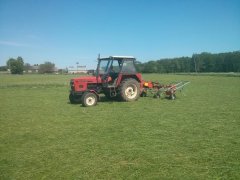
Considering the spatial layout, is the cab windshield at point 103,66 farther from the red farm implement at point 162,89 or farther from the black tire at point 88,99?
the red farm implement at point 162,89

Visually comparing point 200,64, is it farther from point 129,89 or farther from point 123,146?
point 123,146

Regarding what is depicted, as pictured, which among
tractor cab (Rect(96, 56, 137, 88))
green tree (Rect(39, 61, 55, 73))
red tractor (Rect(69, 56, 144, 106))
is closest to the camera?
red tractor (Rect(69, 56, 144, 106))

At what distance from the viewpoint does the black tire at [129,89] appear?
45.2ft

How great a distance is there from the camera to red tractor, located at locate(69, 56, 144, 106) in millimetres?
13414

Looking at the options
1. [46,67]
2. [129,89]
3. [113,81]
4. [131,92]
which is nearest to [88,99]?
[113,81]

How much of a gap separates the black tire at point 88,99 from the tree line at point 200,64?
298 feet

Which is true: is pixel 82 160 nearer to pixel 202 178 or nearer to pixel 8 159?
pixel 8 159

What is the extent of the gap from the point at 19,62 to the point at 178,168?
11680cm

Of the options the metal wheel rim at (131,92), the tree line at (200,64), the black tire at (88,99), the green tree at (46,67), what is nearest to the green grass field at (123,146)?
the black tire at (88,99)

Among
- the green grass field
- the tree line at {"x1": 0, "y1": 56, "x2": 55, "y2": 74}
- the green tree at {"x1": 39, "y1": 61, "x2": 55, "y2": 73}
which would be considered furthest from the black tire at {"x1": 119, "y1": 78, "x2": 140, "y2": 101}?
the green tree at {"x1": 39, "y1": 61, "x2": 55, "y2": 73}

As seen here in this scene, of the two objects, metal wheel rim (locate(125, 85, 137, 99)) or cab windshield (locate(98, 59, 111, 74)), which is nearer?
cab windshield (locate(98, 59, 111, 74))

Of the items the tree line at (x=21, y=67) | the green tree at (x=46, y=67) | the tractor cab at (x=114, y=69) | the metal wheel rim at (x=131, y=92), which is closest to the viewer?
the tractor cab at (x=114, y=69)

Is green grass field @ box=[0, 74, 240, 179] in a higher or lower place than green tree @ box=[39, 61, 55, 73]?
lower

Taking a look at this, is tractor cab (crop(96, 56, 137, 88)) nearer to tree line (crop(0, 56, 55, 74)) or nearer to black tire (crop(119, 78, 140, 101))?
black tire (crop(119, 78, 140, 101))
